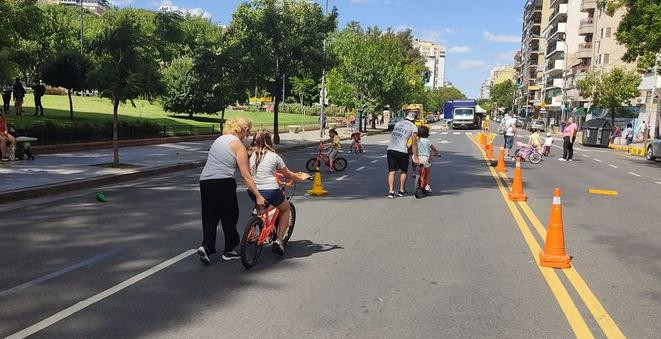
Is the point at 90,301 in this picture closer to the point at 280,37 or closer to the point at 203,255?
the point at 203,255

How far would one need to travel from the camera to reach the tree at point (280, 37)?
27.0 metres

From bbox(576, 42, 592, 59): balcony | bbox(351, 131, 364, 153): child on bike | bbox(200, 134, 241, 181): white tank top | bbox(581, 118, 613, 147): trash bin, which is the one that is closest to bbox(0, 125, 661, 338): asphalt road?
→ bbox(200, 134, 241, 181): white tank top

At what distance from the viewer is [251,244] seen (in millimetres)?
6195

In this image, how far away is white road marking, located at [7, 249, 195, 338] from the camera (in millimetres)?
4352

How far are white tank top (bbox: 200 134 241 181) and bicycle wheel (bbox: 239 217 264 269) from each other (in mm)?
584

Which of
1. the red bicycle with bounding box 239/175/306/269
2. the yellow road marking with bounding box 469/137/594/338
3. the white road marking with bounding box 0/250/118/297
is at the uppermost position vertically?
the red bicycle with bounding box 239/175/306/269

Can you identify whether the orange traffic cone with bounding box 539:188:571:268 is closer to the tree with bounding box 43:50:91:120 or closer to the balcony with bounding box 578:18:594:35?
the tree with bounding box 43:50:91:120

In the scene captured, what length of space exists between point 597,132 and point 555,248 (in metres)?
37.6

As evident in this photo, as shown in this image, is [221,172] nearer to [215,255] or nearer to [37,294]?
[215,255]

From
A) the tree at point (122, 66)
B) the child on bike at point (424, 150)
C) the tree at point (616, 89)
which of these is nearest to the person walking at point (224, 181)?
the child on bike at point (424, 150)

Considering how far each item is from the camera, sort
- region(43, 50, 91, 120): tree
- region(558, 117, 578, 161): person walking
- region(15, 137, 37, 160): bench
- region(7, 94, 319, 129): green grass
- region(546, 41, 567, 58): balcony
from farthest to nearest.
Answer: region(546, 41, 567, 58): balcony → region(43, 50, 91, 120): tree → region(7, 94, 319, 129): green grass → region(558, 117, 578, 161): person walking → region(15, 137, 37, 160): bench

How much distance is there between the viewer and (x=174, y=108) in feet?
137

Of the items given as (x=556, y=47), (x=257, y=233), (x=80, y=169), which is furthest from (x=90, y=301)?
(x=556, y=47)

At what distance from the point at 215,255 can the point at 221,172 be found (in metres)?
1.22
